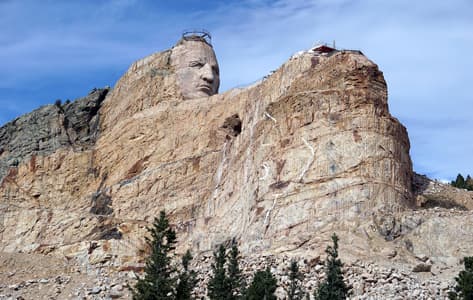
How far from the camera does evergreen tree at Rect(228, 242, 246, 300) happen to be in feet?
148

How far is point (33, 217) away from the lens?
204ft

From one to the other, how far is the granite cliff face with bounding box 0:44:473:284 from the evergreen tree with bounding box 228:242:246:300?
103 inches

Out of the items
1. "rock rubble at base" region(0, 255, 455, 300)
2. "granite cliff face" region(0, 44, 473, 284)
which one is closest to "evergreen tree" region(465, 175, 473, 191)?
"granite cliff face" region(0, 44, 473, 284)

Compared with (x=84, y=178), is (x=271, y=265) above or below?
below

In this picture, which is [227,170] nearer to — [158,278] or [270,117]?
[270,117]

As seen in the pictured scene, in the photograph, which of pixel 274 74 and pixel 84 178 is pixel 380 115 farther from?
pixel 84 178

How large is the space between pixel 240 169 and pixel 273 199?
422cm

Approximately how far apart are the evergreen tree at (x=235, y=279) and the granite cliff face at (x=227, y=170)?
2.62 metres

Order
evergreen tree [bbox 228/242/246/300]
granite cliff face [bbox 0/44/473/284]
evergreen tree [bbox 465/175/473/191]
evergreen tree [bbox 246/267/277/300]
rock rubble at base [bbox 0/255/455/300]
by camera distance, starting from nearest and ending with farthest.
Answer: evergreen tree [bbox 246/267/277/300] < rock rubble at base [bbox 0/255/455/300] < evergreen tree [bbox 228/242/246/300] < granite cliff face [bbox 0/44/473/284] < evergreen tree [bbox 465/175/473/191]

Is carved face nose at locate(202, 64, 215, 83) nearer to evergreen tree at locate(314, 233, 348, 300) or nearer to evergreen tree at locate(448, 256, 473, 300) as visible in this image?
evergreen tree at locate(314, 233, 348, 300)

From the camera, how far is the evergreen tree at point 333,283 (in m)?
42.5

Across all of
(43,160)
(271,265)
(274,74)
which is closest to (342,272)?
(271,265)

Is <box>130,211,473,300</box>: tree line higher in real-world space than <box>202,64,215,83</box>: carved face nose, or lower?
lower

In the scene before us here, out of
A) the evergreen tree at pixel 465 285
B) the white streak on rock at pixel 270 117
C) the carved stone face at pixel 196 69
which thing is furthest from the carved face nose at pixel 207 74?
the evergreen tree at pixel 465 285
